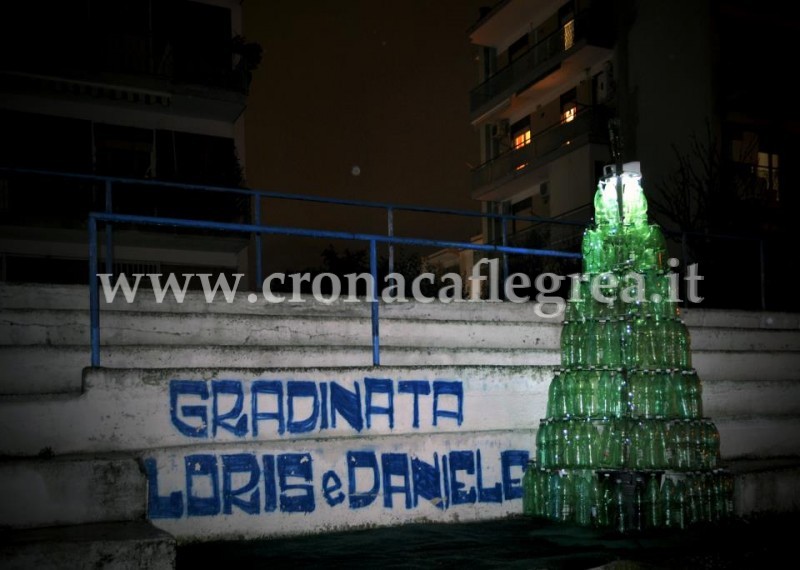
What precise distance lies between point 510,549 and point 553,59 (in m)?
→ 26.3

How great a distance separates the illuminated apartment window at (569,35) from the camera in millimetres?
28312

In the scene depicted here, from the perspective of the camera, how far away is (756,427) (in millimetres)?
7746

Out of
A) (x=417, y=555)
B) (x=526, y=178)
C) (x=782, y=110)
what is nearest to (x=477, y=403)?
(x=417, y=555)

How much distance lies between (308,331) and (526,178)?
25.6m

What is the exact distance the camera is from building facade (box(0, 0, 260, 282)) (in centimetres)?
2033

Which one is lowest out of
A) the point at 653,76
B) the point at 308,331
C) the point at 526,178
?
the point at 308,331

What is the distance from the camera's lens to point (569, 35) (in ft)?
94.2

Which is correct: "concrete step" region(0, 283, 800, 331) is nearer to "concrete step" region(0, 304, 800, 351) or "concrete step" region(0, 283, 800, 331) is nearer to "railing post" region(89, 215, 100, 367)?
"concrete step" region(0, 304, 800, 351)

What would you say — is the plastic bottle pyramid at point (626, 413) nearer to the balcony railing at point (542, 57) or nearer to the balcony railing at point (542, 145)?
the balcony railing at point (542, 145)

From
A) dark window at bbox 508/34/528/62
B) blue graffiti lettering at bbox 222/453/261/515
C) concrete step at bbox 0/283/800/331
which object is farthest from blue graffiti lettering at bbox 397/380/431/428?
dark window at bbox 508/34/528/62

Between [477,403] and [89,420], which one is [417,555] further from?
[89,420]

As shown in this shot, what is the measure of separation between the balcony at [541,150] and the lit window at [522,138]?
0.87 m

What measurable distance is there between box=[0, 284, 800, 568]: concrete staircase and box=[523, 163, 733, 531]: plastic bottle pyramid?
0.47m

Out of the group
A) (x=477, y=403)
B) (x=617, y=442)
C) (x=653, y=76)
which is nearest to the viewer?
(x=617, y=442)
